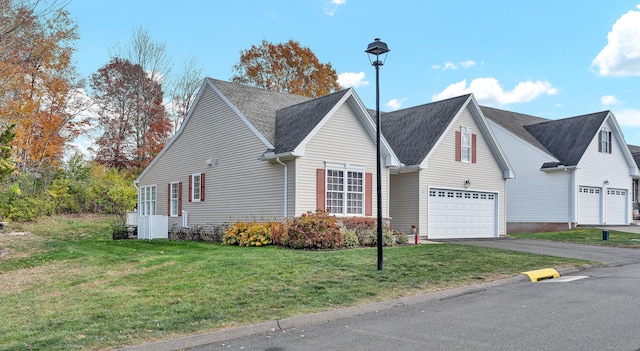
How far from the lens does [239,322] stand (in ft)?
24.7

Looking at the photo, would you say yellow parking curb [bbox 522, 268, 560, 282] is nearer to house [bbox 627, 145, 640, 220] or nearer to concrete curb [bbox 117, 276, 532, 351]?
concrete curb [bbox 117, 276, 532, 351]

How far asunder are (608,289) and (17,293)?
11143mm

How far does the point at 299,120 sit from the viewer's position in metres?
19.1

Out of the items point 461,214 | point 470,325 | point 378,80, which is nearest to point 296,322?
point 470,325

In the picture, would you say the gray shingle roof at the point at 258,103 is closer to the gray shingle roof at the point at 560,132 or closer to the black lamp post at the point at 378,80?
the black lamp post at the point at 378,80

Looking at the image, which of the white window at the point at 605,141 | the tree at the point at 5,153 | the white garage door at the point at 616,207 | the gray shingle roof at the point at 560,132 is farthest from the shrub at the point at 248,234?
the white garage door at the point at 616,207

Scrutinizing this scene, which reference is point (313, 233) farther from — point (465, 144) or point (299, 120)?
point (465, 144)

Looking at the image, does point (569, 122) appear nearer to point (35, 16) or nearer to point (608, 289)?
point (608, 289)

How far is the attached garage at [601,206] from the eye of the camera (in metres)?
29.0

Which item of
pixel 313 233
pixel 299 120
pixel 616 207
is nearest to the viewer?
pixel 313 233

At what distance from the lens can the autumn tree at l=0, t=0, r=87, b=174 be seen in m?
18.5

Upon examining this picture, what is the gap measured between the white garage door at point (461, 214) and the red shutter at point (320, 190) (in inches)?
223

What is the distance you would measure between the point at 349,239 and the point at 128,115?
92.8 ft

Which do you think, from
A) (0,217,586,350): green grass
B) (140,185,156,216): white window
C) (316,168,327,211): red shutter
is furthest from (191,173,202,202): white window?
(316,168,327,211): red shutter
